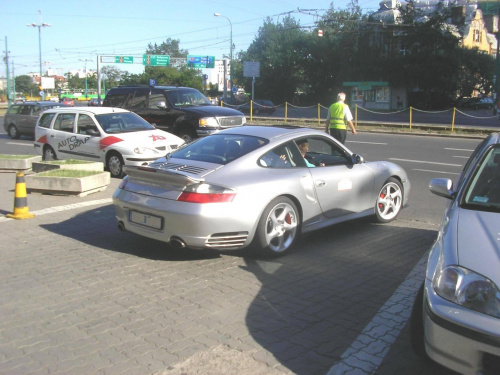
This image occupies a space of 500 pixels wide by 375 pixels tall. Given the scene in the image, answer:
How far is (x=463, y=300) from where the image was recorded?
2.95m

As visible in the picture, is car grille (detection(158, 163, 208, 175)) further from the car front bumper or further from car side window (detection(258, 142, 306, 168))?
the car front bumper

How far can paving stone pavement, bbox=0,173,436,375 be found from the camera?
3549 mm

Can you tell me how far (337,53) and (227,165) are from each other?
61274 millimetres

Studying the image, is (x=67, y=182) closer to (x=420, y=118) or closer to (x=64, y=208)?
(x=64, y=208)

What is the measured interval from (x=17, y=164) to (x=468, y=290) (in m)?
11.5

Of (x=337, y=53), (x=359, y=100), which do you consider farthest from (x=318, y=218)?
(x=337, y=53)

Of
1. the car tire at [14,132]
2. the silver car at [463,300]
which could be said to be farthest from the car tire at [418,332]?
the car tire at [14,132]

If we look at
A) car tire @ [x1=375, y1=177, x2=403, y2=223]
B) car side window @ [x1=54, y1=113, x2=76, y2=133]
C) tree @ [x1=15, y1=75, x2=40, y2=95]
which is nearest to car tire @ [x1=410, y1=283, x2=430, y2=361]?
car tire @ [x1=375, y1=177, x2=403, y2=223]

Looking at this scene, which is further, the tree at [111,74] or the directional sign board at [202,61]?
the tree at [111,74]

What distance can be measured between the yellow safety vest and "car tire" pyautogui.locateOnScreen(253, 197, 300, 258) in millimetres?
7038

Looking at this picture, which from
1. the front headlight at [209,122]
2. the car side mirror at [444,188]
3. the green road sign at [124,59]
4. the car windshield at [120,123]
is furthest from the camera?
the green road sign at [124,59]

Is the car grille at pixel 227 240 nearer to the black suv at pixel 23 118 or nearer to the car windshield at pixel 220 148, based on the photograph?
the car windshield at pixel 220 148

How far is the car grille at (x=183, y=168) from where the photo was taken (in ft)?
18.3

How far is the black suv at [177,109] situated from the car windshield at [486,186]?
10450 mm
